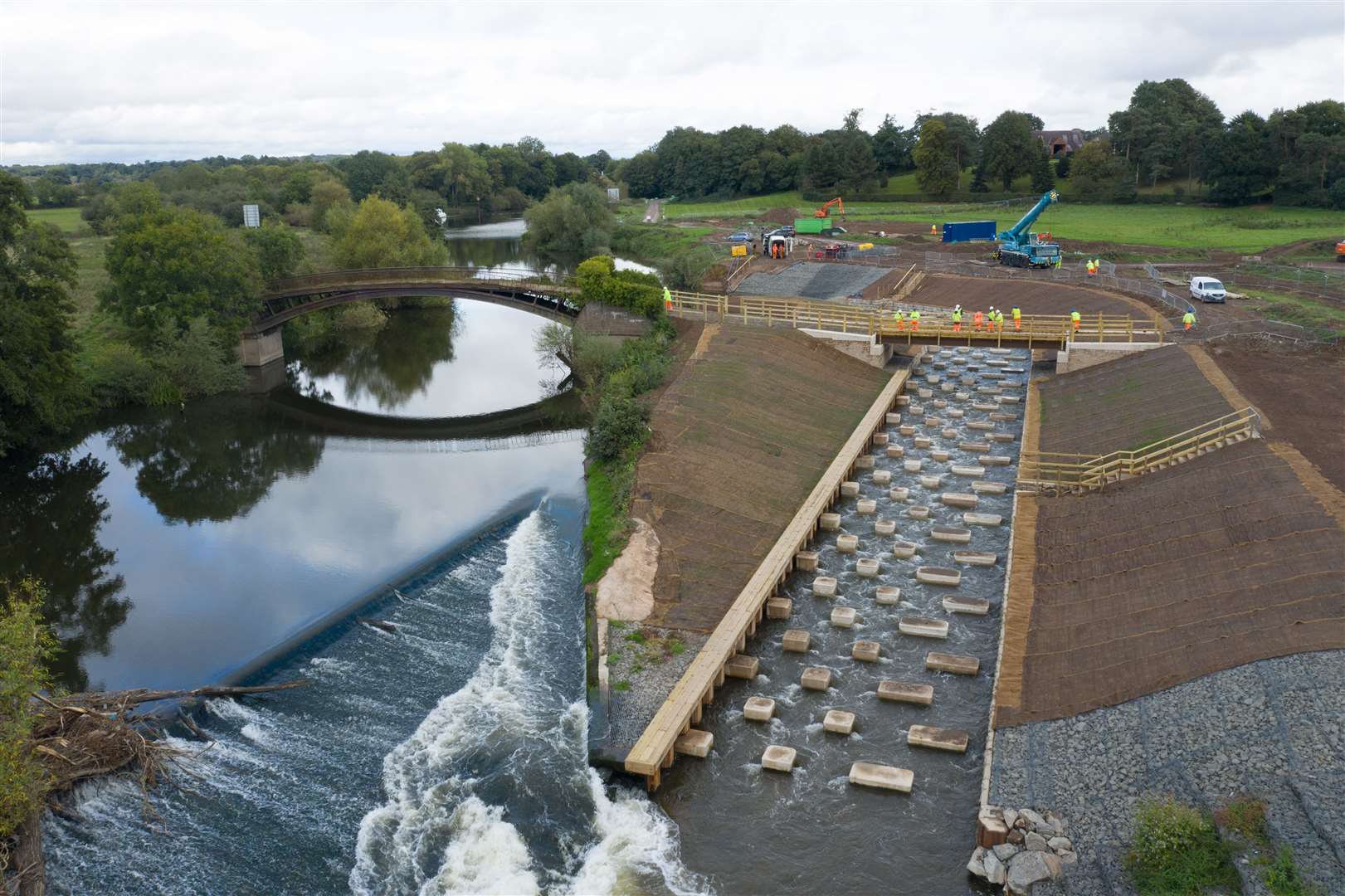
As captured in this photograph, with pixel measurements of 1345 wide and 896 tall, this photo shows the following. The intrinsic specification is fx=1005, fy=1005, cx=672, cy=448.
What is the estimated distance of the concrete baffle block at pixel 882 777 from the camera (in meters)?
24.0

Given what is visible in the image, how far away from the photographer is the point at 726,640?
2914cm

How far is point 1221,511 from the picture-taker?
103ft

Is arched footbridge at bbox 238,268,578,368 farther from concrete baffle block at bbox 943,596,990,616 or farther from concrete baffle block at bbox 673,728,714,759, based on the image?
concrete baffle block at bbox 673,728,714,759

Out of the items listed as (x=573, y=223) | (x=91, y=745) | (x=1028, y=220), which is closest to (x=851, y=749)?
(x=91, y=745)

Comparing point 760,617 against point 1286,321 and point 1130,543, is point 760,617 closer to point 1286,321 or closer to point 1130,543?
point 1130,543

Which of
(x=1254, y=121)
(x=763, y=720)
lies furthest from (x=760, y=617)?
(x=1254, y=121)

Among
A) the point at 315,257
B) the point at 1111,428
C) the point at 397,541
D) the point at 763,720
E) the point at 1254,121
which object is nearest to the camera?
the point at 763,720

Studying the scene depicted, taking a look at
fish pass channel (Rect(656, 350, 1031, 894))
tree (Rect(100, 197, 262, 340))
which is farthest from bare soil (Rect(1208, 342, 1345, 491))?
tree (Rect(100, 197, 262, 340))

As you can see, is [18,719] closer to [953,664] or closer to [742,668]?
[742,668]

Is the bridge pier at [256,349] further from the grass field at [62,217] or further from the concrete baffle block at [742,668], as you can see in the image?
the grass field at [62,217]

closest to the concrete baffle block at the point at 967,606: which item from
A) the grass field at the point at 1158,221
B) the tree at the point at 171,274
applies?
the tree at the point at 171,274

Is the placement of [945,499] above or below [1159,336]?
below

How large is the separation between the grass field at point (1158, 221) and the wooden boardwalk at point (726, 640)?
56083 millimetres

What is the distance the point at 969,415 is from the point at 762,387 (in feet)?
36.7
